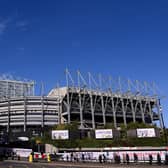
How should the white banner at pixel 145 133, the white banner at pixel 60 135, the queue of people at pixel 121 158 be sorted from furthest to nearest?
the white banner at pixel 60 135
the white banner at pixel 145 133
the queue of people at pixel 121 158

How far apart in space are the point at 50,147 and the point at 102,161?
118ft

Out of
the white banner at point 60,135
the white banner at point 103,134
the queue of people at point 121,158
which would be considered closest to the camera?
the queue of people at point 121,158

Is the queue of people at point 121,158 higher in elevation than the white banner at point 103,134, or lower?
lower

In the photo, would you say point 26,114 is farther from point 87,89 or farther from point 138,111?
point 138,111

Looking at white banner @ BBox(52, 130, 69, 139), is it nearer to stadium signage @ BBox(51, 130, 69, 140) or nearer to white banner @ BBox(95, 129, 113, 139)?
stadium signage @ BBox(51, 130, 69, 140)

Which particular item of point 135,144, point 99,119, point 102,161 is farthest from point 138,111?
point 102,161

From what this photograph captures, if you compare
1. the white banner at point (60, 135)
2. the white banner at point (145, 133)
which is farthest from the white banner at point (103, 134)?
the white banner at point (60, 135)

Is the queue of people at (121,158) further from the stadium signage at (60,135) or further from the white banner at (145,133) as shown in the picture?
the white banner at (145,133)

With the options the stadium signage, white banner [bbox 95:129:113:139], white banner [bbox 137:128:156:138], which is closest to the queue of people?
the stadium signage

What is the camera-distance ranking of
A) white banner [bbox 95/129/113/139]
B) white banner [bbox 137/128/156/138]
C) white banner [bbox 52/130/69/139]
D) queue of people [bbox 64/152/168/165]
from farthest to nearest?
white banner [bbox 95/129/113/139] → white banner [bbox 52/130/69/139] → white banner [bbox 137/128/156/138] → queue of people [bbox 64/152/168/165]

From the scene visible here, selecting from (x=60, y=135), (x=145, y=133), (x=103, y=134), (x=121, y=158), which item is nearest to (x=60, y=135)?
(x=60, y=135)

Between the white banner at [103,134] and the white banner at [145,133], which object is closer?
the white banner at [145,133]

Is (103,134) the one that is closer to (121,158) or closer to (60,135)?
(60,135)

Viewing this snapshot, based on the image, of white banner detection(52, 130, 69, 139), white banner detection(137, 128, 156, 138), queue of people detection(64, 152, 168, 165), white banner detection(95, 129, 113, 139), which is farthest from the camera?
white banner detection(95, 129, 113, 139)
